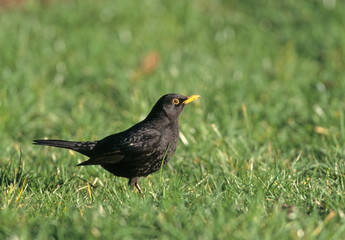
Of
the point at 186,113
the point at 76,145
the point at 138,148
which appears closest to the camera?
the point at 138,148

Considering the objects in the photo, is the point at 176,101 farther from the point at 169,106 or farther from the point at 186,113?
the point at 186,113

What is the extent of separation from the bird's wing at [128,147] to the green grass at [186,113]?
10.0 inches

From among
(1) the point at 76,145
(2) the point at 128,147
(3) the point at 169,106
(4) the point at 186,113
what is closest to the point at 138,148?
(2) the point at 128,147

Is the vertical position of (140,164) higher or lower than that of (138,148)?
lower

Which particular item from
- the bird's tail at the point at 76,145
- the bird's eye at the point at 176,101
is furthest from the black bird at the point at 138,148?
the bird's eye at the point at 176,101

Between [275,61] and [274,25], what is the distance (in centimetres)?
170

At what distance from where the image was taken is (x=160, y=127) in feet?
16.4

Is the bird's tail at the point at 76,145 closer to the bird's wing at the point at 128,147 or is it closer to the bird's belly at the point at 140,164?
the bird's wing at the point at 128,147

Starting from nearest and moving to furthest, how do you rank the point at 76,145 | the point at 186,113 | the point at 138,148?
the point at 138,148 → the point at 76,145 → the point at 186,113

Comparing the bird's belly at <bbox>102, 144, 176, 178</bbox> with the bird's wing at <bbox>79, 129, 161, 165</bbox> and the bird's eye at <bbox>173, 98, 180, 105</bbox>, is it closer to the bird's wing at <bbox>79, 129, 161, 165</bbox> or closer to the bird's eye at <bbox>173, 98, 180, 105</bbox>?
the bird's wing at <bbox>79, 129, 161, 165</bbox>

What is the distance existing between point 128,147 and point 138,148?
110mm

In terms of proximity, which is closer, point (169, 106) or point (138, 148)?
point (138, 148)

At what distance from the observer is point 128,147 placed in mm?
4844

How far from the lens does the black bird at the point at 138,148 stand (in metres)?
4.79
